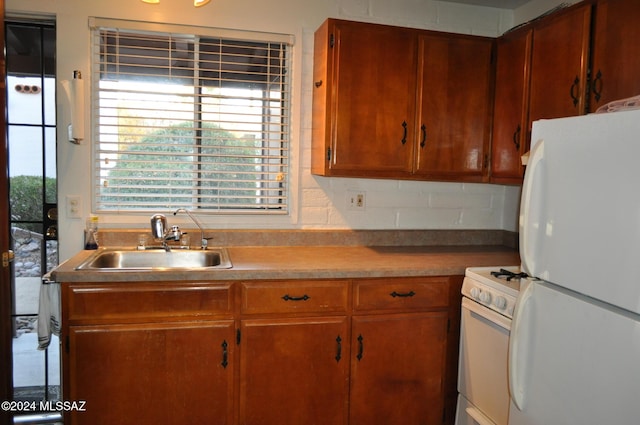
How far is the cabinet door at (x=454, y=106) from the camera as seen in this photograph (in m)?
2.60

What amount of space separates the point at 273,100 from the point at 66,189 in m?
1.23

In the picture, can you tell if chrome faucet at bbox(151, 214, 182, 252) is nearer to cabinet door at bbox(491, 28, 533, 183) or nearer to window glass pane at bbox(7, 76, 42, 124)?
window glass pane at bbox(7, 76, 42, 124)

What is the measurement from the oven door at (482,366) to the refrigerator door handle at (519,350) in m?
0.33

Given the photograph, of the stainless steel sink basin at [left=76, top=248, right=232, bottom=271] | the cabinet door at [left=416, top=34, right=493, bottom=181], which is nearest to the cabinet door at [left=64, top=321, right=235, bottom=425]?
the stainless steel sink basin at [left=76, top=248, right=232, bottom=271]

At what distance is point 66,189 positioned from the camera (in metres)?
2.51

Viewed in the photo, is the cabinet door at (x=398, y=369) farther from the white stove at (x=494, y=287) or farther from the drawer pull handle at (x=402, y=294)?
the white stove at (x=494, y=287)

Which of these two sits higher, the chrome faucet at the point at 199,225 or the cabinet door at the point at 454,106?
the cabinet door at the point at 454,106

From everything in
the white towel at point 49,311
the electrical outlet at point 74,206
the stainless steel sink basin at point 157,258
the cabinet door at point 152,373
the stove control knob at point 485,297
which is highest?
the electrical outlet at point 74,206

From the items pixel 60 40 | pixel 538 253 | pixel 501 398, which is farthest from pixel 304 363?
pixel 60 40

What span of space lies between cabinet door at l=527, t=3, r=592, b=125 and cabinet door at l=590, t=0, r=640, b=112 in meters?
0.05

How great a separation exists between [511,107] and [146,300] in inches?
83.9

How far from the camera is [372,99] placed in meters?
2.52

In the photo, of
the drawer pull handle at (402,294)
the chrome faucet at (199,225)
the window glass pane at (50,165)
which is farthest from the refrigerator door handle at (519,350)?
the window glass pane at (50,165)

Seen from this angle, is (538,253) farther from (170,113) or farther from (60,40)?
(60,40)
